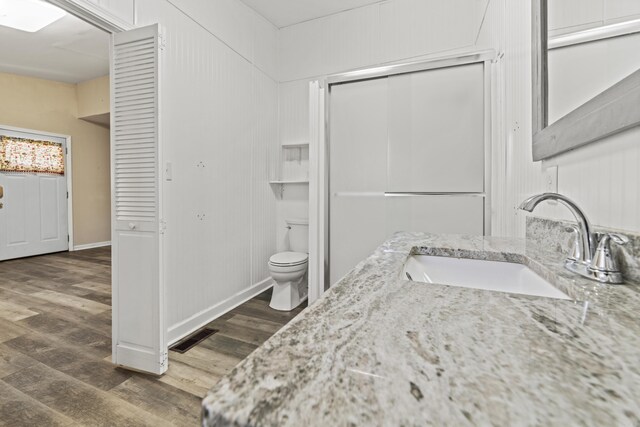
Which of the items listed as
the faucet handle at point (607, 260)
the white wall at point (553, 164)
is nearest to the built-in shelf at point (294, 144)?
the white wall at point (553, 164)

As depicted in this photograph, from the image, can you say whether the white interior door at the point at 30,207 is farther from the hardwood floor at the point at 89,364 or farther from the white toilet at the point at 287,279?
the white toilet at the point at 287,279

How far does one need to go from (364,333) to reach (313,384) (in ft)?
0.43

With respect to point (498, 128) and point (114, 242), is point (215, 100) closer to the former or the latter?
point (114, 242)

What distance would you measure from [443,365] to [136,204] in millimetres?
1823

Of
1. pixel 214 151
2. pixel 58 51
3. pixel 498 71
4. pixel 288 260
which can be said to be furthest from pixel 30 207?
pixel 498 71

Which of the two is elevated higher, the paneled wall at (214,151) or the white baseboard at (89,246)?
the paneled wall at (214,151)

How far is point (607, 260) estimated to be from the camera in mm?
614

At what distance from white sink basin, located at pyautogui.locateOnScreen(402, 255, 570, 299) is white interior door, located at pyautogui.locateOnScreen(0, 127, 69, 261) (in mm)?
6114

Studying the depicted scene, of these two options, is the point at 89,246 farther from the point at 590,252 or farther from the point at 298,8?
the point at 590,252

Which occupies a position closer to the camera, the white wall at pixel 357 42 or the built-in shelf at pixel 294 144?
the white wall at pixel 357 42

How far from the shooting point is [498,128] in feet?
5.53

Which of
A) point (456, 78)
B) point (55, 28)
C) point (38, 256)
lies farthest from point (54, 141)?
point (456, 78)

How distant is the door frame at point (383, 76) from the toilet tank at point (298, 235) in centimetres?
85

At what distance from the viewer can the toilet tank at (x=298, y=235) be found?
10.1 feet
